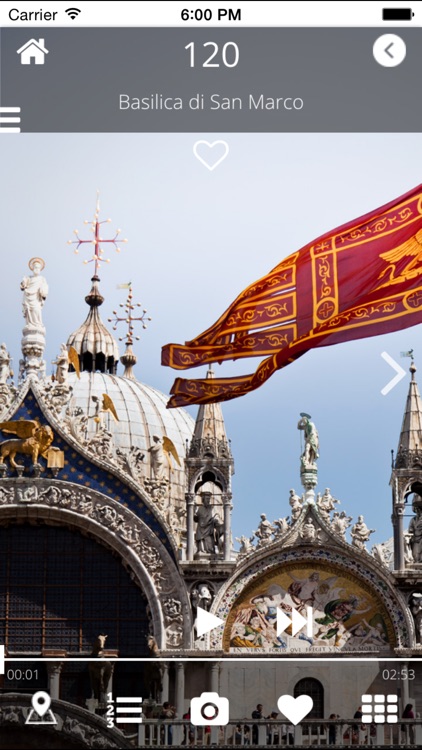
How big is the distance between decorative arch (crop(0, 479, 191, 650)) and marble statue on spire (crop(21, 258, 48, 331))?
9.10 feet

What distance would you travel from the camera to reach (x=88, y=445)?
24156mm

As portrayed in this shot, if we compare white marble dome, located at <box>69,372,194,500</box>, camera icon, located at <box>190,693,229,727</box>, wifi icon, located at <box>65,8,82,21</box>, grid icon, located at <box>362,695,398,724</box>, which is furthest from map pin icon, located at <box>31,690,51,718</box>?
white marble dome, located at <box>69,372,194,500</box>

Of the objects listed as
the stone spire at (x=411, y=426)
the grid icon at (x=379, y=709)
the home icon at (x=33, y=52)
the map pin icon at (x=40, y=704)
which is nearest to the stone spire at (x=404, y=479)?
the stone spire at (x=411, y=426)

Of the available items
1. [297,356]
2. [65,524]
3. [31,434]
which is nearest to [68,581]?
[65,524]

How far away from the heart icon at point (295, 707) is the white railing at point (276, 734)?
195mm

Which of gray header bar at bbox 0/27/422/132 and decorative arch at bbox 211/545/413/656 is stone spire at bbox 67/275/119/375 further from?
gray header bar at bbox 0/27/422/132

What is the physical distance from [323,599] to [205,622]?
1868mm

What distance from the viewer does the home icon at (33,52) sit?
573 inches

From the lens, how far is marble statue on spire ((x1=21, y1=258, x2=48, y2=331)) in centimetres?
2492

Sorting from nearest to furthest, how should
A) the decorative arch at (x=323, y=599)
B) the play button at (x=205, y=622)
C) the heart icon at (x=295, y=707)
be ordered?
the heart icon at (x=295, y=707) < the play button at (x=205, y=622) < the decorative arch at (x=323, y=599)

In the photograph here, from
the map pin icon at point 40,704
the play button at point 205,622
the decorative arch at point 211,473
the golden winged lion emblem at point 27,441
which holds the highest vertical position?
the golden winged lion emblem at point 27,441

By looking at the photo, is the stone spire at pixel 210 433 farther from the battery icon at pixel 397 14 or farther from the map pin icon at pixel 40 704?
the battery icon at pixel 397 14

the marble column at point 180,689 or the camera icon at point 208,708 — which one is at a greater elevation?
the marble column at point 180,689

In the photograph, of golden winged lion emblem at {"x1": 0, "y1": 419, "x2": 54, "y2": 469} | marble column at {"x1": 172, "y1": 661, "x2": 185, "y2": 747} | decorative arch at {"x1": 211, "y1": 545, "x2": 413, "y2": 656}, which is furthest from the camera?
golden winged lion emblem at {"x1": 0, "y1": 419, "x2": 54, "y2": 469}
